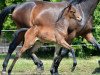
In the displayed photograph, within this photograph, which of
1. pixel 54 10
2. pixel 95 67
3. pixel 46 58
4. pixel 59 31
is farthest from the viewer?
pixel 46 58

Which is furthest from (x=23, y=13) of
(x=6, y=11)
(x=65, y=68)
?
(x=65, y=68)

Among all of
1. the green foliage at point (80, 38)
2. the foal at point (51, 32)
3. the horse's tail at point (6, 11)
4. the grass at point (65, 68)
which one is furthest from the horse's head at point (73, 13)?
the green foliage at point (80, 38)

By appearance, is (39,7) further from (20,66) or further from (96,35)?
(96,35)

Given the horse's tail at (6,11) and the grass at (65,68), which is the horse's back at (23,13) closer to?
the horse's tail at (6,11)

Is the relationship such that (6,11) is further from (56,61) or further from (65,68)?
(65,68)

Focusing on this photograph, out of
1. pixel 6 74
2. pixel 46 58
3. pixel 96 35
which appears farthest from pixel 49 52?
pixel 6 74

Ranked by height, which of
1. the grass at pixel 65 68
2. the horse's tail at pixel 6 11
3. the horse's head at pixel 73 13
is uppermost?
the horse's head at pixel 73 13

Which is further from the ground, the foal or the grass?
the foal

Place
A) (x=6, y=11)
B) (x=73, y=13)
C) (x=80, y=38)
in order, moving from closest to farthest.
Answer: (x=73, y=13), (x=6, y=11), (x=80, y=38)

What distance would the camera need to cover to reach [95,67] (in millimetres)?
10531

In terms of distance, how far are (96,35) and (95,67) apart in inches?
52.4

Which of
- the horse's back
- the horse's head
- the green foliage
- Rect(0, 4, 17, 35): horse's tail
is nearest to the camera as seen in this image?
the horse's head

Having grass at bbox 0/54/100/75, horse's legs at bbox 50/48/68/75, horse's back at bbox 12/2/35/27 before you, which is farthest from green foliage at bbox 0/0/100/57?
horse's back at bbox 12/2/35/27

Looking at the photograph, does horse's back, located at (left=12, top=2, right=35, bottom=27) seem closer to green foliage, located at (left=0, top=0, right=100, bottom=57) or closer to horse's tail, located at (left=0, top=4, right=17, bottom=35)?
horse's tail, located at (left=0, top=4, right=17, bottom=35)
